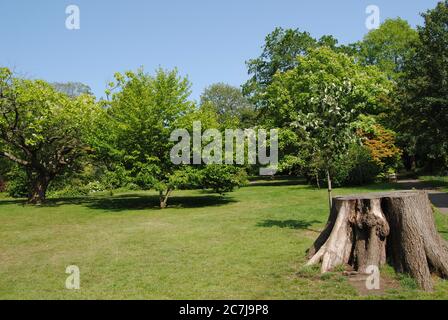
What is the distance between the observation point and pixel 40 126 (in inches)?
986

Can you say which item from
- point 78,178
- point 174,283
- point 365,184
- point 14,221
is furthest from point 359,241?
point 78,178

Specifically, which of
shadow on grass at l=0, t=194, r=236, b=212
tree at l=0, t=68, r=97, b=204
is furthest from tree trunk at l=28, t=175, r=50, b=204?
shadow on grass at l=0, t=194, r=236, b=212

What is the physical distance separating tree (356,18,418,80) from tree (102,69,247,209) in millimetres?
36615

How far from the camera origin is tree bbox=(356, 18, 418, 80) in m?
54.8

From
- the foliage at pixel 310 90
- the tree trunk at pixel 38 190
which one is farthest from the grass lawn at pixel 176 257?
the foliage at pixel 310 90

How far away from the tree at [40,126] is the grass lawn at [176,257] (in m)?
7.93

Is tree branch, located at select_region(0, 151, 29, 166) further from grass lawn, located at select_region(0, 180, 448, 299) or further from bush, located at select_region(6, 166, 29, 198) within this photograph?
grass lawn, located at select_region(0, 180, 448, 299)

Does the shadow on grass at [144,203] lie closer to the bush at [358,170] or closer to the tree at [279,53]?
the bush at [358,170]

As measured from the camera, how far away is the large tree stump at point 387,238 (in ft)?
25.4

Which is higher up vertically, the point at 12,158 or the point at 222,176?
the point at 12,158

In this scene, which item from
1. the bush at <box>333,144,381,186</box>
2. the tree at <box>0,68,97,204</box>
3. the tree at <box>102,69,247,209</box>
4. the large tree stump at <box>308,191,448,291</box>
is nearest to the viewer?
the large tree stump at <box>308,191,448,291</box>

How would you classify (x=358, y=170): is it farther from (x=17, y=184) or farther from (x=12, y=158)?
(x=17, y=184)

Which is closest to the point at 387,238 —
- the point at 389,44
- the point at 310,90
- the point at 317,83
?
the point at 310,90

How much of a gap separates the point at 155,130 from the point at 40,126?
7513 mm
